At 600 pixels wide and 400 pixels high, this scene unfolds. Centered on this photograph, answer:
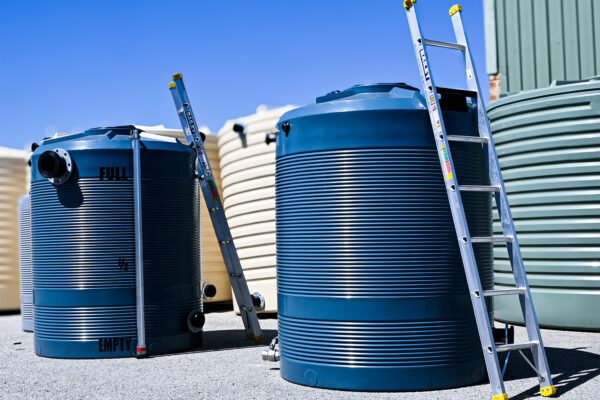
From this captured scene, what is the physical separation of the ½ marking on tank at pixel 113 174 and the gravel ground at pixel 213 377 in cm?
167

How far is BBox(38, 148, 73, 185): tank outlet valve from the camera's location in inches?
285

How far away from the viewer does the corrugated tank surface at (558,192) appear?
800 centimetres

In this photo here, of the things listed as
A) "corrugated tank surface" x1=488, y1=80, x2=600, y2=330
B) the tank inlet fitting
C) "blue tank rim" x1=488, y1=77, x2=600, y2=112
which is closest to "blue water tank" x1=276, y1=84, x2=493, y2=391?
the tank inlet fitting

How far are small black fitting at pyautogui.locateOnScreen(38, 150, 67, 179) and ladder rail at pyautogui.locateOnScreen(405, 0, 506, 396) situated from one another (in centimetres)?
360

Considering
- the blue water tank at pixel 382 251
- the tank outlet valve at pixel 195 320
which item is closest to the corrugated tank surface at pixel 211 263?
the tank outlet valve at pixel 195 320

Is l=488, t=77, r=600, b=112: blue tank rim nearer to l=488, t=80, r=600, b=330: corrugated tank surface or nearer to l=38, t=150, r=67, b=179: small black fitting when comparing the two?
l=488, t=80, r=600, b=330: corrugated tank surface

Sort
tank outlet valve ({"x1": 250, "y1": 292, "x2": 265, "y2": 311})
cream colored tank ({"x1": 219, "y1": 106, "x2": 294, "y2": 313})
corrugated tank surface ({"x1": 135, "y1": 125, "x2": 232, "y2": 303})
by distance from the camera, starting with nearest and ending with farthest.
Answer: tank outlet valve ({"x1": 250, "y1": 292, "x2": 265, "y2": 311}), cream colored tank ({"x1": 219, "y1": 106, "x2": 294, "y2": 313}), corrugated tank surface ({"x1": 135, "y1": 125, "x2": 232, "y2": 303})

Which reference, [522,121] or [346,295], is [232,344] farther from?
[522,121]

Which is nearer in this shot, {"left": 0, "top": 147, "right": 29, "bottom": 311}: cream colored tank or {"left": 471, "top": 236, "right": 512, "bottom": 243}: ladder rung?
{"left": 471, "top": 236, "right": 512, "bottom": 243}: ladder rung

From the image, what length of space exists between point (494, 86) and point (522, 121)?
301 centimetres

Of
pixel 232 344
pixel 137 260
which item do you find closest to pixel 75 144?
pixel 137 260

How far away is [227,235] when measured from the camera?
8203mm

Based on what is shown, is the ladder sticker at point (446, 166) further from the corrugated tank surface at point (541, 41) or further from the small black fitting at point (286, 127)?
the corrugated tank surface at point (541, 41)

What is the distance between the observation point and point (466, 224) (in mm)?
5105
